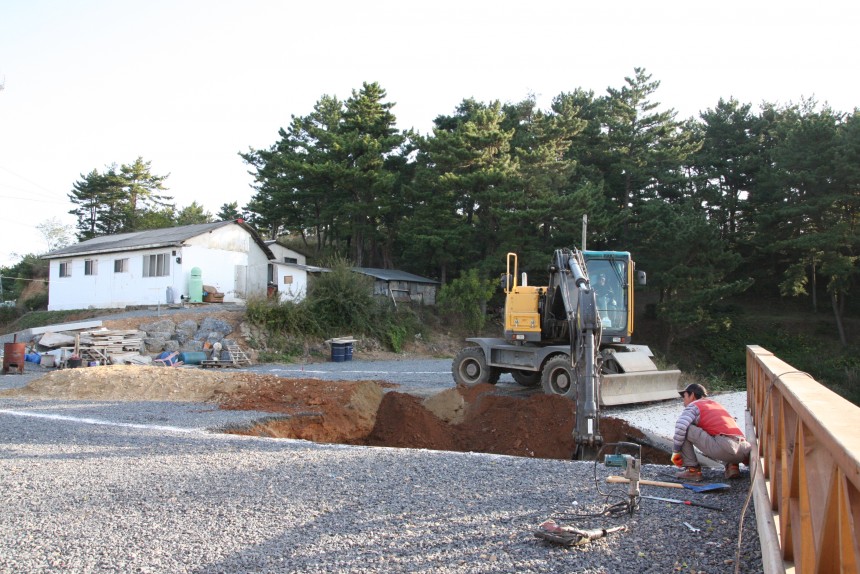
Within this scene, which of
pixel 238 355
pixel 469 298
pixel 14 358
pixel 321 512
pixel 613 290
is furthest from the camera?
pixel 469 298

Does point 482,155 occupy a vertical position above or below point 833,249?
above

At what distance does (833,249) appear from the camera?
1280 inches

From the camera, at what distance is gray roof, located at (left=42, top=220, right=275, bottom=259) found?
1211 inches

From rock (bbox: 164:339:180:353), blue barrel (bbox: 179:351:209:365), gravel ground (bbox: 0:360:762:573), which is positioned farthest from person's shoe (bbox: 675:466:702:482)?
rock (bbox: 164:339:180:353)

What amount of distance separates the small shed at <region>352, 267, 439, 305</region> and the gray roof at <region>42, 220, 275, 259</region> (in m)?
6.39

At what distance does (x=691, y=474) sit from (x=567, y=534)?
108 inches

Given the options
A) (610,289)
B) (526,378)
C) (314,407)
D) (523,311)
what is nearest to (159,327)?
(314,407)

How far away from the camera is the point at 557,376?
13.0m

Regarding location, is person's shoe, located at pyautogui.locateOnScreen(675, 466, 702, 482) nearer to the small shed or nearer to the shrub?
the small shed

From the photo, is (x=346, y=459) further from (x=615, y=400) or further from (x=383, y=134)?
(x=383, y=134)

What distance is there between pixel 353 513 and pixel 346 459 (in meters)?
2.24

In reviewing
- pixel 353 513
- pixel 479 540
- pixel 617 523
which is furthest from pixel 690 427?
pixel 353 513

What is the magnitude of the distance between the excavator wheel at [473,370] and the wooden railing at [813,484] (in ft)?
34.3

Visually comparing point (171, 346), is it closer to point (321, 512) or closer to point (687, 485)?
point (321, 512)
